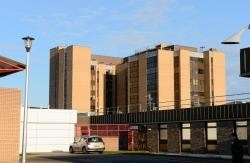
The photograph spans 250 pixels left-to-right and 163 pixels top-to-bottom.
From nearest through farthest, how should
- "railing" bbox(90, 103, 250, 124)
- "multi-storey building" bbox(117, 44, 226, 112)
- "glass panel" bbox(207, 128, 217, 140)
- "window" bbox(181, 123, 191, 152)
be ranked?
1. "railing" bbox(90, 103, 250, 124)
2. "glass panel" bbox(207, 128, 217, 140)
3. "window" bbox(181, 123, 191, 152)
4. "multi-storey building" bbox(117, 44, 226, 112)

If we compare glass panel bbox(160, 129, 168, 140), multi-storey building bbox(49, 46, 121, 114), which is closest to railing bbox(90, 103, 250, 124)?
glass panel bbox(160, 129, 168, 140)

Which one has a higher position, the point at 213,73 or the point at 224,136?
the point at 213,73

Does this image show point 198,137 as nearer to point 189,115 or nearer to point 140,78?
point 189,115

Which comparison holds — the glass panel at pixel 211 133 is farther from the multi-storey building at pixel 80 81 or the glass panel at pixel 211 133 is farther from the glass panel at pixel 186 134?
the multi-storey building at pixel 80 81

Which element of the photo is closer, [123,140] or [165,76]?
[123,140]

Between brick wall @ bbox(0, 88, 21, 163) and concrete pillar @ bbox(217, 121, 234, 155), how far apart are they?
23439 mm

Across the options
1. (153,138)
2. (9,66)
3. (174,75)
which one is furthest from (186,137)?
(174,75)

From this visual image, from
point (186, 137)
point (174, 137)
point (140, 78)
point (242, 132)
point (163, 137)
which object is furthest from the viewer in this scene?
point (140, 78)

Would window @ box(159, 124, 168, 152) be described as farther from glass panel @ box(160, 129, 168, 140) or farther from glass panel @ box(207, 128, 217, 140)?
glass panel @ box(207, 128, 217, 140)

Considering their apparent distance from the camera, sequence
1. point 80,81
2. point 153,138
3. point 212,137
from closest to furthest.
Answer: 1. point 212,137
2. point 153,138
3. point 80,81

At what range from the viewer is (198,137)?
4094 cm

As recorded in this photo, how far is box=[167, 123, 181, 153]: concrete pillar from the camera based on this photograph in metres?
43.1

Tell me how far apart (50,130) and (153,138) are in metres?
9.55

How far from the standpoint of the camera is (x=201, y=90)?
417ft
